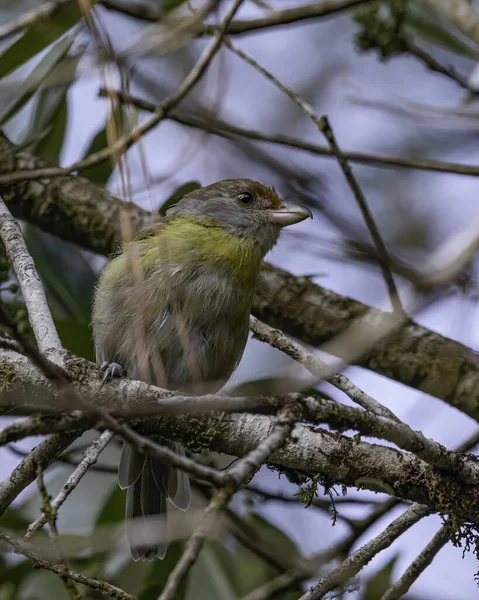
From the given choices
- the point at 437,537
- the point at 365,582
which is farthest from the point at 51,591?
the point at 437,537

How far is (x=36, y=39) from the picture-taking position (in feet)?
14.4

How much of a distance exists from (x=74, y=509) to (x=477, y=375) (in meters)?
2.65

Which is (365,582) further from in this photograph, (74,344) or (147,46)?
(147,46)

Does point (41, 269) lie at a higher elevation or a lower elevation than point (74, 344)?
higher

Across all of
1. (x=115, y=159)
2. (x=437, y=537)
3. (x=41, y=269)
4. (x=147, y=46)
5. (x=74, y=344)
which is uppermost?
(x=147, y=46)

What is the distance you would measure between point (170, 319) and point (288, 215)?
119 cm

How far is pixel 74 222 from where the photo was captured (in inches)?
194

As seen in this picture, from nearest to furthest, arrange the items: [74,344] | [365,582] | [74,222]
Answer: [365,582] < [74,344] < [74,222]

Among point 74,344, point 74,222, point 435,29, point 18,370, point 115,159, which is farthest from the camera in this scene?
point 435,29

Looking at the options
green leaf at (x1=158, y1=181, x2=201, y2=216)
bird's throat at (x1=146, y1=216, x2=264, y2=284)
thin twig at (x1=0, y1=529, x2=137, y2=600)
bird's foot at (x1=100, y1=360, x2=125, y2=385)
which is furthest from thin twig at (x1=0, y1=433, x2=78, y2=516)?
green leaf at (x1=158, y1=181, x2=201, y2=216)

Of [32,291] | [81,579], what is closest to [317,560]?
[81,579]

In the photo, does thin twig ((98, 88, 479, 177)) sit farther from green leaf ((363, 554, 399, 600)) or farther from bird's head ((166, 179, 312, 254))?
green leaf ((363, 554, 399, 600))

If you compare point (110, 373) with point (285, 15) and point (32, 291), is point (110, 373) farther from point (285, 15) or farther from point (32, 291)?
point (285, 15)

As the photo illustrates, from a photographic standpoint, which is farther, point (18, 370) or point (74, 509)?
point (74, 509)
